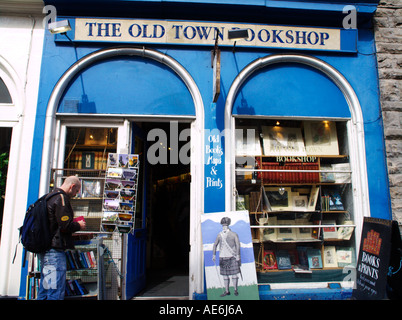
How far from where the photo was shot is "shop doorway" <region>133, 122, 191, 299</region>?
574 centimetres

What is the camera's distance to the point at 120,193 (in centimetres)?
451

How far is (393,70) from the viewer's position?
5.17 meters

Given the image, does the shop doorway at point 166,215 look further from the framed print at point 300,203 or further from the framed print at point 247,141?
the framed print at point 300,203

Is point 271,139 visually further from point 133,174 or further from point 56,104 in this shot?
point 56,104

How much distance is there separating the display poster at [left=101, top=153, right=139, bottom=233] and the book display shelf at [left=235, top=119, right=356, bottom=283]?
5.63 ft

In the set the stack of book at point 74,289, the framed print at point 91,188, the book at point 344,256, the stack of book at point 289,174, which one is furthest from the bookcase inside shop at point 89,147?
the book at point 344,256

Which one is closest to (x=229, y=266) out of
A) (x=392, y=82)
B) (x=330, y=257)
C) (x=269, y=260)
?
(x=269, y=260)

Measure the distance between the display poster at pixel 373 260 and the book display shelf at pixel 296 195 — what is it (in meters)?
0.78

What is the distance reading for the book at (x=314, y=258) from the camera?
4.84 metres

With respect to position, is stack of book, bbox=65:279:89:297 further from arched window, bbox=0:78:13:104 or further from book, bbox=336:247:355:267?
book, bbox=336:247:355:267

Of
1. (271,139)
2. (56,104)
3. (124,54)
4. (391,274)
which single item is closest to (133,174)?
(56,104)

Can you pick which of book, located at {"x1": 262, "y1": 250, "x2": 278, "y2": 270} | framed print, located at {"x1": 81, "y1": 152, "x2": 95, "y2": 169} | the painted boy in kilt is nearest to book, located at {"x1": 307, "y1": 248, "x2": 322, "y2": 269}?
book, located at {"x1": 262, "y1": 250, "x2": 278, "y2": 270}

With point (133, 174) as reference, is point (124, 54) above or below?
above
